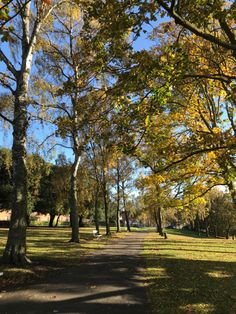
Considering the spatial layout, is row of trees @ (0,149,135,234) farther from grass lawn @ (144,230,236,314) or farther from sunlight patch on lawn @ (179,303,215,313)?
sunlight patch on lawn @ (179,303,215,313)

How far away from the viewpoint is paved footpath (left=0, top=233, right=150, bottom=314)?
6.73 metres

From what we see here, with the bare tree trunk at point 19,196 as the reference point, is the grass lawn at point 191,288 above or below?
below

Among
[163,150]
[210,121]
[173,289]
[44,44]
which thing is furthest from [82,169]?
[173,289]

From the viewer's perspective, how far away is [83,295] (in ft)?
25.5

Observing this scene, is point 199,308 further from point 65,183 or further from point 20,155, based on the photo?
point 65,183

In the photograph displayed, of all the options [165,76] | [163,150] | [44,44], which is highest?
[44,44]

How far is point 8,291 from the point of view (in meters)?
8.09

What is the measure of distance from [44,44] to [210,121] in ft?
35.7

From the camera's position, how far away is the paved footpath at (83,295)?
22.1ft

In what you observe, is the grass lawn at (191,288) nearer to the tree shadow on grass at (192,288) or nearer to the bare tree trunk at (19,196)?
the tree shadow on grass at (192,288)

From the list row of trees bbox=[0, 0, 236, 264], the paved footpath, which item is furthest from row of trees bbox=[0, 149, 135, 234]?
the paved footpath

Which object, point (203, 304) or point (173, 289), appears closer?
point (203, 304)

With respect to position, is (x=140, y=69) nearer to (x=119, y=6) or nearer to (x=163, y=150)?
(x=119, y=6)

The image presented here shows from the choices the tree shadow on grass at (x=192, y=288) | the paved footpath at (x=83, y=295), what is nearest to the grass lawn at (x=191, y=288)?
the tree shadow on grass at (x=192, y=288)
